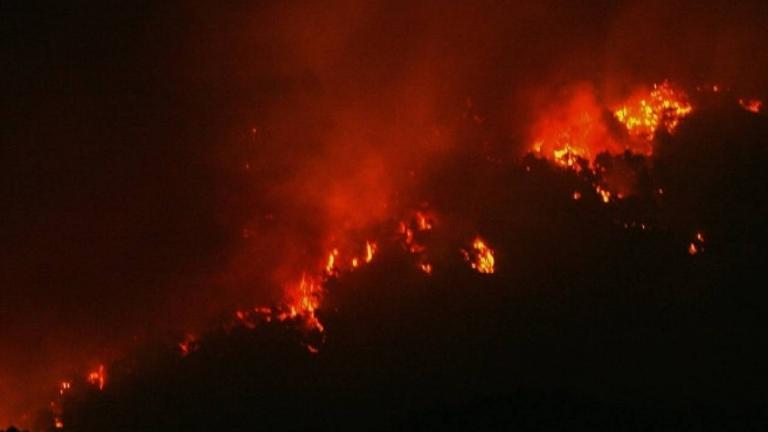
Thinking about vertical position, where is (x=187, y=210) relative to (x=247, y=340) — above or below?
above

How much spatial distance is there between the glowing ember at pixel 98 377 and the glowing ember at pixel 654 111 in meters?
11.0

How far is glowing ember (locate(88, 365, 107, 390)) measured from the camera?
51.6 feet

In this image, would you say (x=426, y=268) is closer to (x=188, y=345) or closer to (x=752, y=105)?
(x=188, y=345)

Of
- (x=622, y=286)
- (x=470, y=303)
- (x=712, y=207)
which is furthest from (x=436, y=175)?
(x=712, y=207)

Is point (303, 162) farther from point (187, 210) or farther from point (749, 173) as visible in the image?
point (749, 173)

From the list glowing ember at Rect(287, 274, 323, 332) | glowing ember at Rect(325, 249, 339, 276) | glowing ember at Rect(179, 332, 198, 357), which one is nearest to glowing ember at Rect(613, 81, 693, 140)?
glowing ember at Rect(325, 249, 339, 276)

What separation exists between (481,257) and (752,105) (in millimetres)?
6456

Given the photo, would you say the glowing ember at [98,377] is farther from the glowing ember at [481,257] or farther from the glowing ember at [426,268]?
the glowing ember at [481,257]

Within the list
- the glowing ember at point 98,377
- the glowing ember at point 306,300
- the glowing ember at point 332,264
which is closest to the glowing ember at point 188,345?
the glowing ember at point 98,377

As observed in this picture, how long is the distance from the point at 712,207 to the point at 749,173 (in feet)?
3.41

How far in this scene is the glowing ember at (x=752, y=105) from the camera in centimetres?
1741

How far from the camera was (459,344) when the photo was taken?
1554 centimetres

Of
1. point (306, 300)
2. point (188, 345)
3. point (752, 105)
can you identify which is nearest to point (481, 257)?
point (306, 300)

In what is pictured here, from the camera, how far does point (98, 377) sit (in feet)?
52.0
